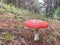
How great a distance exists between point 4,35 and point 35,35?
1.62 feet

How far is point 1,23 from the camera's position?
3.47 meters

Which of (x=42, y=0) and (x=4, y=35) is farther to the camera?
(x=42, y=0)

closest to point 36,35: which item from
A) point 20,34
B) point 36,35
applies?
point 36,35

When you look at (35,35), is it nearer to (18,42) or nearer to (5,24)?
(18,42)

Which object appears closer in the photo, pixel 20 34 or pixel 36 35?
pixel 36 35

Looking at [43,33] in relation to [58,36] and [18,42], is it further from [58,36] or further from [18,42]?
[18,42]

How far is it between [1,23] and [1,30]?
0.26m

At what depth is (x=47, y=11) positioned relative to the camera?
9070 millimetres

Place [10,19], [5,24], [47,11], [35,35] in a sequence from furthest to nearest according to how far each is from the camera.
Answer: [47,11] → [10,19] → [5,24] → [35,35]

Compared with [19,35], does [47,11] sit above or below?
below

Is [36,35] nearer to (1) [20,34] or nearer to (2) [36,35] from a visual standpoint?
(2) [36,35]

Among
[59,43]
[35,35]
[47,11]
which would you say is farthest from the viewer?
[47,11]

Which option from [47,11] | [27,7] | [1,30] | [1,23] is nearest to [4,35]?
[1,30]

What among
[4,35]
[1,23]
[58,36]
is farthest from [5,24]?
[58,36]
